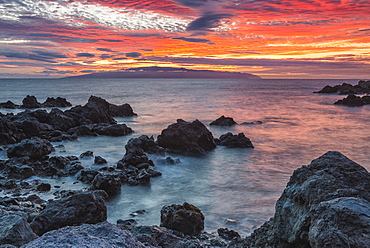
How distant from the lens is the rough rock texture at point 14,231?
207 inches

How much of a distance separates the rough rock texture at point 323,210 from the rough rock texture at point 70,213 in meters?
4.53

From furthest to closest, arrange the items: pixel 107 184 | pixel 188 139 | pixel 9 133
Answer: pixel 9 133
pixel 188 139
pixel 107 184

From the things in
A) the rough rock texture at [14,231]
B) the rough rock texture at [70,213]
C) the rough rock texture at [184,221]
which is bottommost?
the rough rock texture at [184,221]

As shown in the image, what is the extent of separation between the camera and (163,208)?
34.8 feet

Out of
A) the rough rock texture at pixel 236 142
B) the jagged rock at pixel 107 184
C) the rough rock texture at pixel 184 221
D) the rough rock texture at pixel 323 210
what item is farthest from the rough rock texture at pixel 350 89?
the rough rock texture at pixel 323 210

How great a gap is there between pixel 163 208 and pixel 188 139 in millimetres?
11950

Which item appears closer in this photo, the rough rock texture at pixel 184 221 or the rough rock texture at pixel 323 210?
the rough rock texture at pixel 323 210

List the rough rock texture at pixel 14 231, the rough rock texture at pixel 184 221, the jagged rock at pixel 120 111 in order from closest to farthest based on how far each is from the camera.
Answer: the rough rock texture at pixel 14 231, the rough rock texture at pixel 184 221, the jagged rock at pixel 120 111

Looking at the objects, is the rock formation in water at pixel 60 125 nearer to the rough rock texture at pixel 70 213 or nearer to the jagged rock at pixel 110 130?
the jagged rock at pixel 110 130

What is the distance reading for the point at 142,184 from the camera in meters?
15.2

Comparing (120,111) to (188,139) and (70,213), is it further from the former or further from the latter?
(70,213)

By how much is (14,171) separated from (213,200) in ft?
34.0

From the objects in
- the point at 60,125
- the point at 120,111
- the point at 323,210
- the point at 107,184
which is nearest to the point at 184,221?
the point at 107,184

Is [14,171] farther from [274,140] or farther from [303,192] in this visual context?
[274,140]
